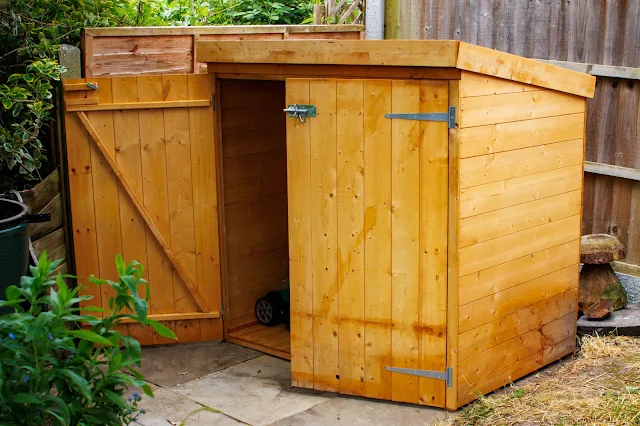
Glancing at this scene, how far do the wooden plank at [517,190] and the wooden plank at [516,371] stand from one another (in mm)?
1063

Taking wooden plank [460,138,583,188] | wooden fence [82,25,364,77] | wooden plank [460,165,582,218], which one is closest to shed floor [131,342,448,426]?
wooden plank [460,165,582,218]

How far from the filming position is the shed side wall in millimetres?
5125

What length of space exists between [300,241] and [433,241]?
913 mm

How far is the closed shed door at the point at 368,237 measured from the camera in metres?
5.11

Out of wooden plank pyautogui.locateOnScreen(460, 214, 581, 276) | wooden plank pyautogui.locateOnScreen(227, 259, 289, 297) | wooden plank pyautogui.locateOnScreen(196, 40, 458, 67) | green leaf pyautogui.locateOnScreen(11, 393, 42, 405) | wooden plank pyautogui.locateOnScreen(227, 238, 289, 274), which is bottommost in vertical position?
wooden plank pyautogui.locateOnScreen(227, 259, 289, 297)

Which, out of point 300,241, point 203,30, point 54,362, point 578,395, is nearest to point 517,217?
point 578,395

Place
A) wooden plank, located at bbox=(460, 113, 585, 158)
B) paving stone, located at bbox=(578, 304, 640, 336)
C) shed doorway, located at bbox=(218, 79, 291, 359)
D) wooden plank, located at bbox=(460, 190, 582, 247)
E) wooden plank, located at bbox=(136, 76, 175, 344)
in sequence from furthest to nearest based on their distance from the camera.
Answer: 1. shed doorway, located at bbox=(218, 79, 291, 359)
2. wooden plank, located at bbox=(136, 76, 175, 344)
3. paving stone, located at bbox=(578, 304, 640, 336)
4. wooden plank, located at bbox=(460, 190, 582, 247)
5. wooden plank, located at bbox=(460, 113, 585, 158)

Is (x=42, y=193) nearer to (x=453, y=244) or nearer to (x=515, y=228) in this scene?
(x=453, y=244)

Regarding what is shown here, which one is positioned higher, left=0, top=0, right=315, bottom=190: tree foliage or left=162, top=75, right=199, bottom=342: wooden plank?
left=0, top=0, right=315, bottom=190: tree foliage

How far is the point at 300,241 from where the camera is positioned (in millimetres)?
5590

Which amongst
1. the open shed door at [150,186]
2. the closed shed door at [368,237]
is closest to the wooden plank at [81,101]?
the open shed door at [150,186]

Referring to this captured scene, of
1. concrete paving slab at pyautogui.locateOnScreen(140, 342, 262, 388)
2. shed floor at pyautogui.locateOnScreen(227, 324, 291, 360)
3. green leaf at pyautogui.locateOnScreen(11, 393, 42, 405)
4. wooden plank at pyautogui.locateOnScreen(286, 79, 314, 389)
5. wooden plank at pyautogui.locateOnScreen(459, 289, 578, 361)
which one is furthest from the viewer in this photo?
shed floor at pyautogui.locateOnScreen(227, 324, 291, 360)

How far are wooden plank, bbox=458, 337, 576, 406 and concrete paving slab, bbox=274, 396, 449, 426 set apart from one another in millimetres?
201

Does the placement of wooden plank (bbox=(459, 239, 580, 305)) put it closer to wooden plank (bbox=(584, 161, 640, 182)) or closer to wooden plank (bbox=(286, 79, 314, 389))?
wooden plank (bbox=(584, 161, 640, 182))
